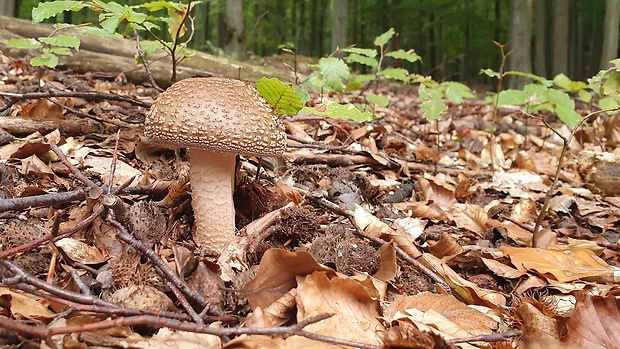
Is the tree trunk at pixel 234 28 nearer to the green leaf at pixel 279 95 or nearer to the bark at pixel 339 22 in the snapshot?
the bark at pixel 339 22

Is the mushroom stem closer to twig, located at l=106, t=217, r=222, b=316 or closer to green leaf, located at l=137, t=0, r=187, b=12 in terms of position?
twig, located at l=106, t=217, r=222, b=316

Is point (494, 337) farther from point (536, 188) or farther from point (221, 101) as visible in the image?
point (536, 188)

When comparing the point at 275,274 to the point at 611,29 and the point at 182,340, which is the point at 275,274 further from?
the point at 611,29

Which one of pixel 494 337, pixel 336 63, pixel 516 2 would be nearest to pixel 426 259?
pixel 494 337

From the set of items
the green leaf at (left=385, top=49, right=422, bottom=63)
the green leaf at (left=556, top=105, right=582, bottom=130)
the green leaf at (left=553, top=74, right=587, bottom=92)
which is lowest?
the green leaf at (left=556, top=105, right=582, bottom=130)

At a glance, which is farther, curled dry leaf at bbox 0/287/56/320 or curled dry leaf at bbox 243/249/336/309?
curled dry leaf at bbox 243/249/336/309

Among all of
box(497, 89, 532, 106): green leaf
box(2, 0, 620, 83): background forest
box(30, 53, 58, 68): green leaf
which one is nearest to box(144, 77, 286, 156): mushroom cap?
box(30, 53, 58, 68): green leaf
